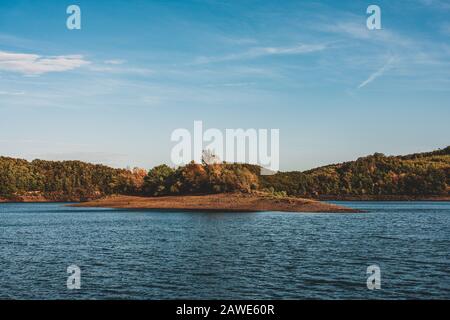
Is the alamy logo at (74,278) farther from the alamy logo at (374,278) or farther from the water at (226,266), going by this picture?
the alamy logo at (374,278)

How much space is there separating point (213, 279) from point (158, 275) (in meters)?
5.97

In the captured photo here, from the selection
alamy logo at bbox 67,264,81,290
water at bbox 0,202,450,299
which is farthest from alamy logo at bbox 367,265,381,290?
alamy logo at bbox 67,264,81,290

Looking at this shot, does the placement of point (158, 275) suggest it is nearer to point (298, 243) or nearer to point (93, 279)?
point (93, 279)

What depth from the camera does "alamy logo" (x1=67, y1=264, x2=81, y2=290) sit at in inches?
1720

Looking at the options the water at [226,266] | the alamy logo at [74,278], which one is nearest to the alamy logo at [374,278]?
the water at [226,266]

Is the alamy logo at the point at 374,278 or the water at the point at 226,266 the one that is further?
the alamy logo at the point at 374,278

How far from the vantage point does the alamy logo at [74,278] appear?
43688 millimetres

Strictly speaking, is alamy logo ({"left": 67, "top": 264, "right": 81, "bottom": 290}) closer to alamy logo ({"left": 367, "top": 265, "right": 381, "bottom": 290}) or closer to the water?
the water

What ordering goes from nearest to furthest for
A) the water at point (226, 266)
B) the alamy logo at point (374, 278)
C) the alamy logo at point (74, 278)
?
1. the water at point (226, 266)
2. the alamy logo at point (374, 278)
3. the alamy logo at point (74, 278)

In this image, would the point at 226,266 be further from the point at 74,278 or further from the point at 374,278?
the point at 74,278

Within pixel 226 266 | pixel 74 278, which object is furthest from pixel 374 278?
pixel 74 278

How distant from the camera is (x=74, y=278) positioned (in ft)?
152

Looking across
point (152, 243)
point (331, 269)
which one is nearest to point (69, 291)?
point (331, 269)

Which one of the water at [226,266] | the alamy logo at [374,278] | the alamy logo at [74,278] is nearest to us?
the water at [226,266]
